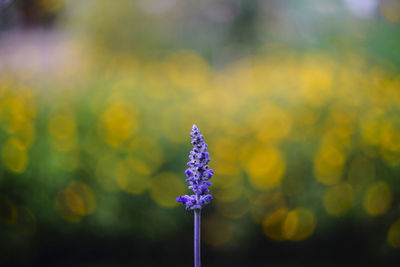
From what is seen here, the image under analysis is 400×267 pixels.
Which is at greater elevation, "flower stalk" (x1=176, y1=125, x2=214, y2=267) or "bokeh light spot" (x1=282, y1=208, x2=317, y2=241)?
"bokeh light spot" (x1=282, y1=208, x2=317, y2=241)

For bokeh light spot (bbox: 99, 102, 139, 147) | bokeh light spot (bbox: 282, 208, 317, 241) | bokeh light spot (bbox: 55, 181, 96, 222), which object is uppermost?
bokeh light spot (bbox: 99, 102, 139, 147)

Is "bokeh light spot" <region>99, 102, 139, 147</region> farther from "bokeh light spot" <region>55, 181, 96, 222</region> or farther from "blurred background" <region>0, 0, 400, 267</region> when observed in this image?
"bokeh light spot" <region>55, 181, 96, 222</region>

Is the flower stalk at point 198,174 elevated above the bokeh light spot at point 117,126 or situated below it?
below

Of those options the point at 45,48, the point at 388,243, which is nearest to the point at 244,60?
the point at 45,48

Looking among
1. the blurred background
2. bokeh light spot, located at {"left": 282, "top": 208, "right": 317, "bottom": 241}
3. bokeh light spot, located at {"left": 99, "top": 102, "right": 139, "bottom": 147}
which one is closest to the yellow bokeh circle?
the blurred background

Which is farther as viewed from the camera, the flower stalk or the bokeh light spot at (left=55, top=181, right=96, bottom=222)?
the bokeh light spot at (left=55, top=181, right=96, bottom=222)

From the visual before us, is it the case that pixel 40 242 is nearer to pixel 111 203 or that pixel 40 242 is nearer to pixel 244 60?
pixel 111 203

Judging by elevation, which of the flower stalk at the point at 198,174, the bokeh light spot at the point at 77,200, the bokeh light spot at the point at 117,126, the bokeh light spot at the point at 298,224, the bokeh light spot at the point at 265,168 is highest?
the bokeh light spot at the point at 117,126

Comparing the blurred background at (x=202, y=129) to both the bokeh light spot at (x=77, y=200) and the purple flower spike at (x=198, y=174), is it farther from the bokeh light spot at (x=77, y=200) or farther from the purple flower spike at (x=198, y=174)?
the purple flower spike at (x=198, y=174)

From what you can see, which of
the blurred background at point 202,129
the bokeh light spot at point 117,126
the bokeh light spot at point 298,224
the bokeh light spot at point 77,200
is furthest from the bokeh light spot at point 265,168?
the bokeh light spot at point 77,200
